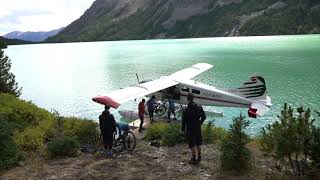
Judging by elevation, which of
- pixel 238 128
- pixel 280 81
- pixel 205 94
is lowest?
pixel 280 81

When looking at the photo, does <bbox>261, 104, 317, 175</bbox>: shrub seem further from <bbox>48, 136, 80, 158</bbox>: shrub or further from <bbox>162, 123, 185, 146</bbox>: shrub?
<bbox>48, 136, 80, 158</bbox>: shrub

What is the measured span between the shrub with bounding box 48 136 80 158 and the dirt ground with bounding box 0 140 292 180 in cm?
33

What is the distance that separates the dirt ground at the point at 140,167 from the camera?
37.9 feet

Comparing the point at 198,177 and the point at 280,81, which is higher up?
the point at 198,177

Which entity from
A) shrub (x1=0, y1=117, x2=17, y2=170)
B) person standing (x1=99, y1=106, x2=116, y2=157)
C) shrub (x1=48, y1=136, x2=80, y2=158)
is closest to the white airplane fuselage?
person standing (x1=99, y1=106, x2=116, y2=157)

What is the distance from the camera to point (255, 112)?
25.4 metres

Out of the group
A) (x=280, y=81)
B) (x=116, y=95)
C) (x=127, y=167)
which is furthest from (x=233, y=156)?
(x=280, y=81)

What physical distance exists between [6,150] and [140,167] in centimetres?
414

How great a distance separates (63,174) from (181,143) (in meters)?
4.96

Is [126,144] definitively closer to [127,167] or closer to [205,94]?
[127,167]

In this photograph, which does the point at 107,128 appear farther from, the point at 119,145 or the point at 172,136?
the point at 172,136

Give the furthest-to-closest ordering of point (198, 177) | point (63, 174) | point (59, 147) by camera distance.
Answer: point (59, 147)
point (63, 174)
point (198, 177)

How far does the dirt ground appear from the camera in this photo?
11.5m

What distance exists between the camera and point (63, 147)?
14.1 meters
